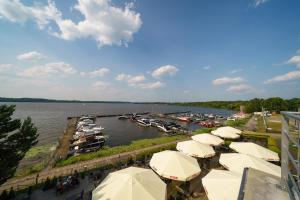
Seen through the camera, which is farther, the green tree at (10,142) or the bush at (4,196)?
the bush at (4,196)

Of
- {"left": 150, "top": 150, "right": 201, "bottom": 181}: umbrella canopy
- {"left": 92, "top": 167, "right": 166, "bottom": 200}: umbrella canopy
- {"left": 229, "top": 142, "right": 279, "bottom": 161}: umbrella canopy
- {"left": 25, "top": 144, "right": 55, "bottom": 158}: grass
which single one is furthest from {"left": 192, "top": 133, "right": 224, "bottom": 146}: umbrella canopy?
{"left": 25, "top": 144, "right": 55, "bottom": 158}: grass

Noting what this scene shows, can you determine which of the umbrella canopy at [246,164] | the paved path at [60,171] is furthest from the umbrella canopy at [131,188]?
the paved path at [60,171]

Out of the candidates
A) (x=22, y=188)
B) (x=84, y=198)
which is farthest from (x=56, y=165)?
(x=84, y=198)

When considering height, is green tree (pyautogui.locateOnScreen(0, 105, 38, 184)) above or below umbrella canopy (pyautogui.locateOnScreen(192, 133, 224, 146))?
above

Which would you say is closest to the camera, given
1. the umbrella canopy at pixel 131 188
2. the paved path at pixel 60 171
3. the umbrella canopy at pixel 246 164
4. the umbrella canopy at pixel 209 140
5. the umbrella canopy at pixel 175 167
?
the umbrella canopy at pixel 131 188

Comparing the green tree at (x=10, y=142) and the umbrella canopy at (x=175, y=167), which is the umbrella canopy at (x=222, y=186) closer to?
the umbrella canopy at (x=175, y=167)

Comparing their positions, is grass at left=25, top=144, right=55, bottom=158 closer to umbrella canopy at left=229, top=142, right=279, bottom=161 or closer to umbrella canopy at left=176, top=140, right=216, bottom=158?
umbrella canopy at left=176, top=140, right=216, bottom=158
